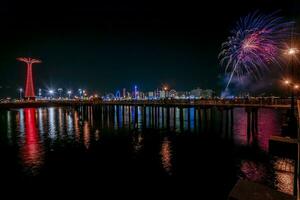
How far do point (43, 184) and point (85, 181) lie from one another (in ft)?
8.78

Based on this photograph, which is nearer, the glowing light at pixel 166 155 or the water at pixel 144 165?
the water at pixel 144 165

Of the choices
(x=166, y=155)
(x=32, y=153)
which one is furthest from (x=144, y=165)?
(x=32, y=153)

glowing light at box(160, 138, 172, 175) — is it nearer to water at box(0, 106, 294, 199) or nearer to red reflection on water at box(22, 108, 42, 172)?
water at box(0, 106, 294, 199)

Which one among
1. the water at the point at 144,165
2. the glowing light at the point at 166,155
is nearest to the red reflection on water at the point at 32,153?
the water at the point at 144,165

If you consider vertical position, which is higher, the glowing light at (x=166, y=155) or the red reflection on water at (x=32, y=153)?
the red reflection on water at (x=32, y=153)

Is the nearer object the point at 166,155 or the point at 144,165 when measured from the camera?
the point at 144,165

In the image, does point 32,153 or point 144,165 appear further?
point 32,153

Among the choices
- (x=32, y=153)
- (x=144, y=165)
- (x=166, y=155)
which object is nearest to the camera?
(x=144, y=165)

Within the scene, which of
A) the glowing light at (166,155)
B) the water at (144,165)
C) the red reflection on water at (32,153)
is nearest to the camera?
the water at (144,165)

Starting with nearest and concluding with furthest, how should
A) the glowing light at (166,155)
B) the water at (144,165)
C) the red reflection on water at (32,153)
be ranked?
the water at (144,165), the glowing light at (166,155), the red reflection on water at (32,153)

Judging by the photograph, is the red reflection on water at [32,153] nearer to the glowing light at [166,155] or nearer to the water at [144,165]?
the water at [144,165]

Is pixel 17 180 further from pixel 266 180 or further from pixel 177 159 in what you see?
pixel 266 180

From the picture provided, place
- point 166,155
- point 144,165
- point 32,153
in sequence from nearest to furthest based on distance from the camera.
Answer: point 144,165
point 166,155
point 32,153

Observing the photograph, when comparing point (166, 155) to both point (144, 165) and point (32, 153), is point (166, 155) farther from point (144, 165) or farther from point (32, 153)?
point (32, 153)
